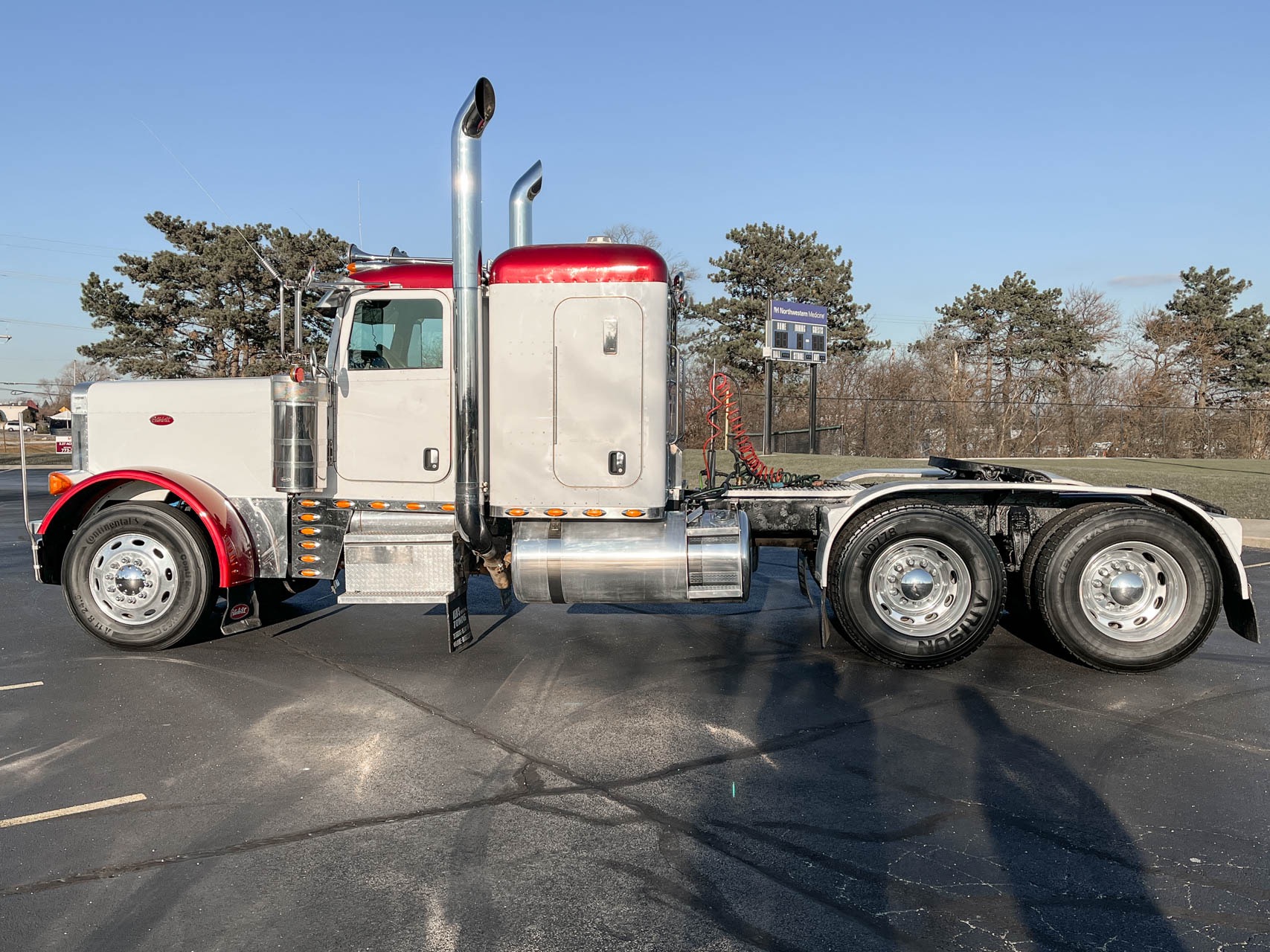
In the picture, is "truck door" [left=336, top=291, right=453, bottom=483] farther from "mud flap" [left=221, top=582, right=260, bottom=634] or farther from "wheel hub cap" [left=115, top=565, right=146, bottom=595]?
"wheel hub cap" [left=115, top=565, right=146, bottom=595]

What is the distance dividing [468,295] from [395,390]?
95 centimetres

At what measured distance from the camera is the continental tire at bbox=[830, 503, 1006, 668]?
634 cm

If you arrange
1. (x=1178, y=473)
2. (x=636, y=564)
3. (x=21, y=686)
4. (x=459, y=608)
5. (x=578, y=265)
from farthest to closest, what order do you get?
(x=1178, y=473) < (x=459, y=608) < (x=636, y=564) < (x=578, y=265) < (x=21, y=686)

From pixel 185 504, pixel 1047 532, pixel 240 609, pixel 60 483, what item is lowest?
pixel 240 609

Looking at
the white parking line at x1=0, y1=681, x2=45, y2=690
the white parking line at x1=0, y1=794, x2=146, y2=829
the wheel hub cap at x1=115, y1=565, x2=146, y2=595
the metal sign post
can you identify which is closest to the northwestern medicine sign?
the metal sign post

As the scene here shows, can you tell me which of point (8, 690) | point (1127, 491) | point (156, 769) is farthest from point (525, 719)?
point (1127, 491)

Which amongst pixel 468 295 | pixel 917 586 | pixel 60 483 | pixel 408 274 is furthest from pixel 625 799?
pixel 60 483

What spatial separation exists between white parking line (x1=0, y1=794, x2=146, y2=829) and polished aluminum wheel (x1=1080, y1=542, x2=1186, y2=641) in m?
5.66

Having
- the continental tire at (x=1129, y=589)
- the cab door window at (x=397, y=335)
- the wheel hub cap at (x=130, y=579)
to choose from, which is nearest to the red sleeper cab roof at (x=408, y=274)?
the cab door window at (x=397, y=335)

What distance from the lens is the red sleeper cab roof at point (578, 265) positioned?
6.36 meters

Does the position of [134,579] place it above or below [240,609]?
above

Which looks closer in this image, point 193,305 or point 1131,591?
point 1131,591

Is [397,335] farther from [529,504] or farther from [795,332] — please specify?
[795,332]

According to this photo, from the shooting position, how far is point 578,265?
6363 millimetres
